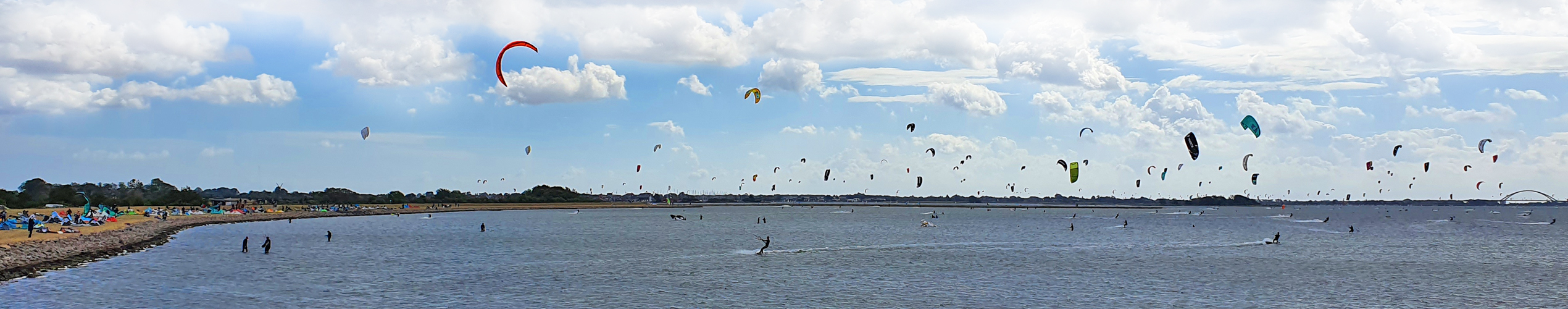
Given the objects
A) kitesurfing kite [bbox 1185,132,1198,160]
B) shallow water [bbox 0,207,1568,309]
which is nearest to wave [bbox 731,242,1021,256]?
shallow water [bbox 0,207,1568,309]

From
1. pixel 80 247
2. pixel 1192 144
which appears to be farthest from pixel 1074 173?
pixel 80 247

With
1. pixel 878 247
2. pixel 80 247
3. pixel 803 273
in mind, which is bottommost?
pixel 803 273

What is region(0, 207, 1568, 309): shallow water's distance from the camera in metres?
32.2

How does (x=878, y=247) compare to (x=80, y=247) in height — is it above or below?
below

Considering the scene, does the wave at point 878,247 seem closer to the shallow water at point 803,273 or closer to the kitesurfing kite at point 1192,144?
the shallow water at point 803,273

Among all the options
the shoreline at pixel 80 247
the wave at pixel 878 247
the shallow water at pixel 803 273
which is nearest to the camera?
the shallow water at pixel 803 273

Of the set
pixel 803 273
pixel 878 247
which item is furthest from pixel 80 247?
pixel 878 247

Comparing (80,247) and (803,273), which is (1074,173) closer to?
(803,273)

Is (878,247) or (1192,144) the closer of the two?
(1192,144)

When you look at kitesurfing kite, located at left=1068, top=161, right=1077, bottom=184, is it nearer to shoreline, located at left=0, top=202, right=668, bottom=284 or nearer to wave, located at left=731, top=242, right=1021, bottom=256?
wave, located at left=731, top=242, right=1021, bottom=256

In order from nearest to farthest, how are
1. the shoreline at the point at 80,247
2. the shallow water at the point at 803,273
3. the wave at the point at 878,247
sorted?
the shallow water at the point at 803,273
the shoreline at the point at 80,247
the wave at the point at 878,247

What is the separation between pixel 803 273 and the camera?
42.1 metres

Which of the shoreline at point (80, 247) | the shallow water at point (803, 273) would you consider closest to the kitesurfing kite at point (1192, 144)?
the shallow water at point (803, 273)

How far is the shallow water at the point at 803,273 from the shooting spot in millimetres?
32219
